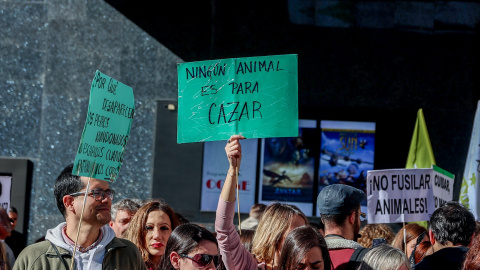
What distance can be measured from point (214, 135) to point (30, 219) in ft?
17.2

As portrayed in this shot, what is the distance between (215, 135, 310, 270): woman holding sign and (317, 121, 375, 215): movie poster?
4475 millimetres

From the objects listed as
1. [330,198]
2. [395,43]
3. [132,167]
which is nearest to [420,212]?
[330,198]

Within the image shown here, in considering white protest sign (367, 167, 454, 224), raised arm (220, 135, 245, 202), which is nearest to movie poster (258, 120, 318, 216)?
white protest sign (367, 167, 454, 224)

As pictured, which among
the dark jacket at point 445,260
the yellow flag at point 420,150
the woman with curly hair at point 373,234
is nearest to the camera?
the dark jacket at point 445,260

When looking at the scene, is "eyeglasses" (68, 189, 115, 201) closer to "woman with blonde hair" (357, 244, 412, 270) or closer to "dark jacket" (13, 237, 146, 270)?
"dark jacket" (13, 237, 146, 270)

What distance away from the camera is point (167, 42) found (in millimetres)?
9836

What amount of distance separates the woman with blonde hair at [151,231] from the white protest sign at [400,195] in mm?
1701

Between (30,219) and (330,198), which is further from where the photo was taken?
(30,219)

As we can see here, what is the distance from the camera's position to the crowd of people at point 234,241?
4387 mm

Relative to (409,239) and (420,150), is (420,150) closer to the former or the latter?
(420,150)

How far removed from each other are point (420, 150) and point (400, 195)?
250cm

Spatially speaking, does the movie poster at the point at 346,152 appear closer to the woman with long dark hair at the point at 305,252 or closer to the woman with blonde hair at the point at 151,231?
the woman with blonde hair at the point at 151,231

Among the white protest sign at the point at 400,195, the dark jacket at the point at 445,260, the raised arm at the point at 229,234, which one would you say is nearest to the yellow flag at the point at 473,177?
the white protest sign at the point at 400,195

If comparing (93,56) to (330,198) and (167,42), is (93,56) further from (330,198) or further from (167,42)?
(330,198)
